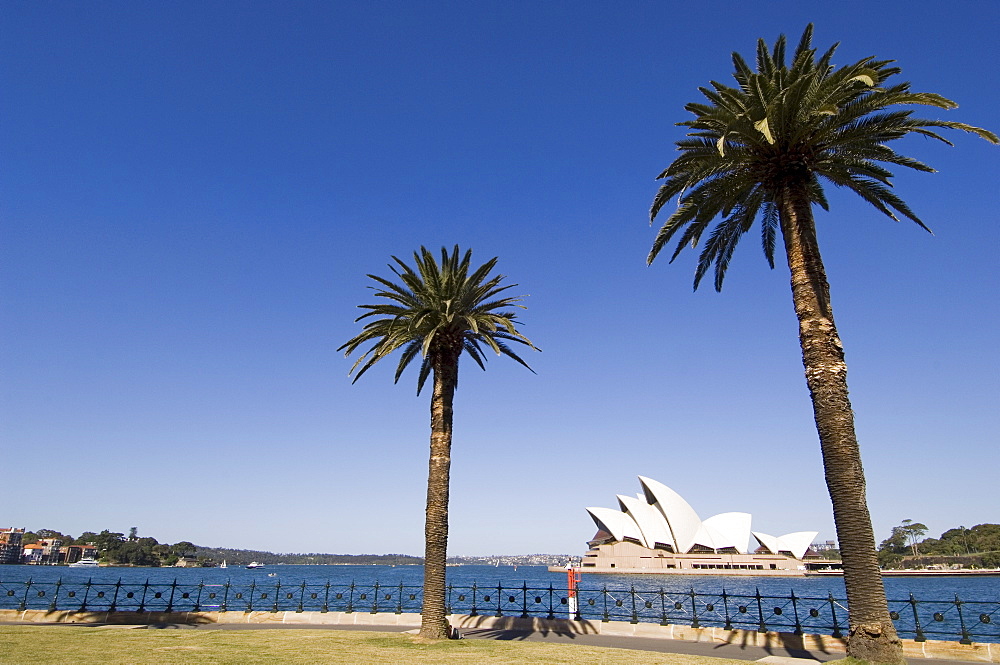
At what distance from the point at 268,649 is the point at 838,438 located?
13.3 m

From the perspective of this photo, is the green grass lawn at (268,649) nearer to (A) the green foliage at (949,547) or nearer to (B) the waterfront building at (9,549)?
(A) the green foliage at (949,547)

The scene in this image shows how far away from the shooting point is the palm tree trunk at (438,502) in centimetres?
1734

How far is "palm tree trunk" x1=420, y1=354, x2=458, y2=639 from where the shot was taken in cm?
1734

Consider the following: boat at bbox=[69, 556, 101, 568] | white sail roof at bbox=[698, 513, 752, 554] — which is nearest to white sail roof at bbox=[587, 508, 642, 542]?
white sail roof at bbox=[698, 513, 752, 554]

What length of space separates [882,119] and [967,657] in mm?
12606

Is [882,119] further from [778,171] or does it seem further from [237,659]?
[237,659]

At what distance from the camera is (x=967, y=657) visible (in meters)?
13.6

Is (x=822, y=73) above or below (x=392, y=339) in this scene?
above

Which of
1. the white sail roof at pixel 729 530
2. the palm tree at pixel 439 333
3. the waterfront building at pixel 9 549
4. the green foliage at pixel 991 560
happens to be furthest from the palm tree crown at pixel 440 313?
the waterfront building at pixel 9 549

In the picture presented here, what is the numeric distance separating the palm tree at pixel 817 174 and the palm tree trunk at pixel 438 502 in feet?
27.4

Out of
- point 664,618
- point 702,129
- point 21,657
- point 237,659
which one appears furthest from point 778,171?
point 21,657

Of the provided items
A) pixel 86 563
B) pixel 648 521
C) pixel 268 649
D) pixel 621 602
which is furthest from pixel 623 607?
pixel 86 563

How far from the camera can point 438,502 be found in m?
18.8

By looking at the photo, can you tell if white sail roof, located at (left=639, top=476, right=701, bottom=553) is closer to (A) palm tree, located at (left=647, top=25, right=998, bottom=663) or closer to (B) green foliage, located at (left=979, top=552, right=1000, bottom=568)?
(B) green foliage, located at (left=979, top=552, right=1000, bottom=568)
